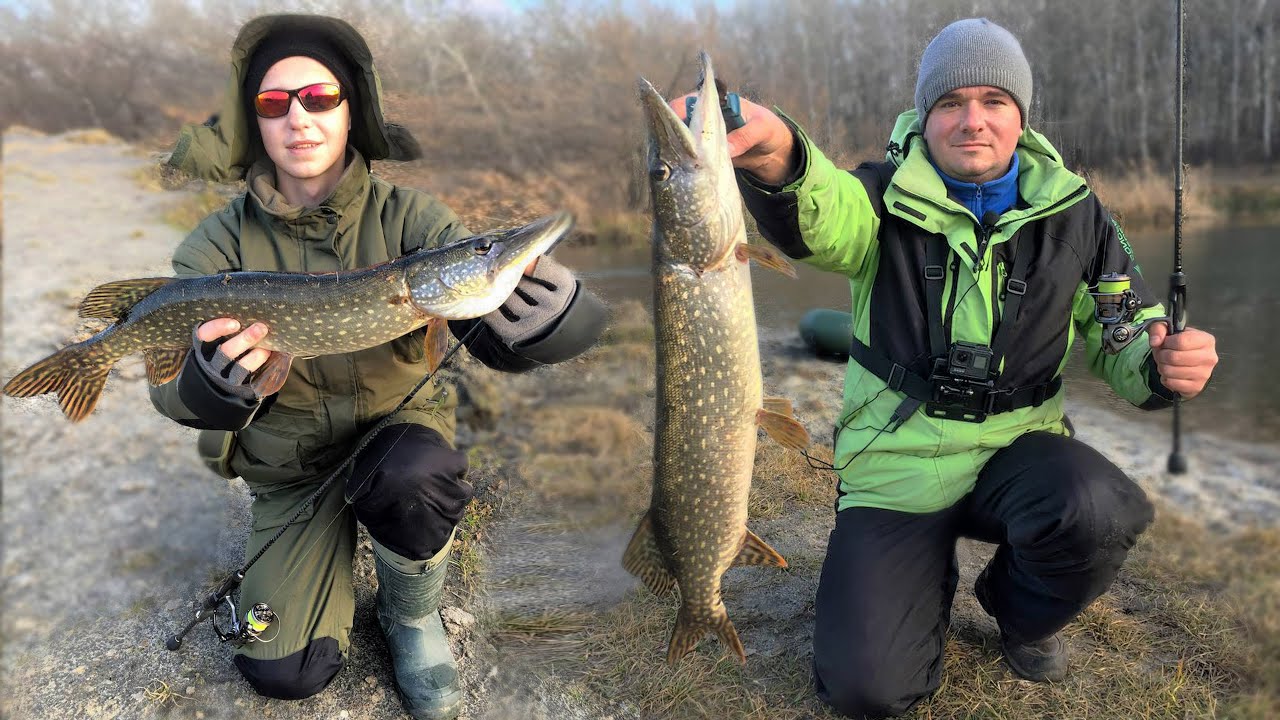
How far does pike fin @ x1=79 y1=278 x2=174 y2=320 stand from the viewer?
196cm

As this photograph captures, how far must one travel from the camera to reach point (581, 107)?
11.6 meters

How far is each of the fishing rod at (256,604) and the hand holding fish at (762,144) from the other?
0.94 metres

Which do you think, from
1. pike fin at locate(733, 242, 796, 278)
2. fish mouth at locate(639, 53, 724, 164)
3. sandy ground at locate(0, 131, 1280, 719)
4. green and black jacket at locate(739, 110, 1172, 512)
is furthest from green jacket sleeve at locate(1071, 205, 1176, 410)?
fish mouth at locate(639, 53, 724, 164)

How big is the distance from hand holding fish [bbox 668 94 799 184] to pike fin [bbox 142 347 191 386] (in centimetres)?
161

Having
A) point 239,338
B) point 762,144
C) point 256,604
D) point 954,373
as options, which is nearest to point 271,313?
point 239,338

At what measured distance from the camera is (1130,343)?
2.12 metres

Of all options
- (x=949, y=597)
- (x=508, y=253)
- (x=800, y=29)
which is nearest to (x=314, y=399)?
(x=508, y=253)

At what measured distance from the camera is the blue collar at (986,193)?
2.22 meters

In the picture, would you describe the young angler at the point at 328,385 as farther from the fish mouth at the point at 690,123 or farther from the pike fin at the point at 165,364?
the fish mouth at the point at 690,123

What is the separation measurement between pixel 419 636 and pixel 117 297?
1398 mm

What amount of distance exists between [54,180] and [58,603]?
554 inches

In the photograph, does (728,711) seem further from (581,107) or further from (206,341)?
(581,107)

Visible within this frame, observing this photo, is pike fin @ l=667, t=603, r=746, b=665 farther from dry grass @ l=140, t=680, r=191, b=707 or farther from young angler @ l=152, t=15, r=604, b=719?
dry grass @ l=140, t=680, r=191, b=707

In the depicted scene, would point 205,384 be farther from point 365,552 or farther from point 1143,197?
point 1143,197
